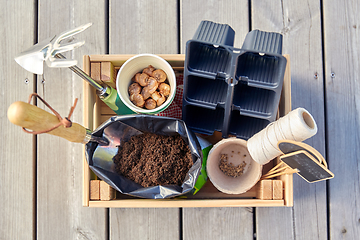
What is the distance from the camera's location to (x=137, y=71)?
2.09 feet

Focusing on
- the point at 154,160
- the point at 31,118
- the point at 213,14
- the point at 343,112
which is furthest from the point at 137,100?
the point at 343,112

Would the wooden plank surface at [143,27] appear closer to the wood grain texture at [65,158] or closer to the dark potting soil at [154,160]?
the wood grain texture at [65,158]

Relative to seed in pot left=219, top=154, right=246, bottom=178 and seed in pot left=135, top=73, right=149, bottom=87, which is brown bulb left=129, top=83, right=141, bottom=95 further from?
seed in pot left=219, top=154, right=246, bottom=178

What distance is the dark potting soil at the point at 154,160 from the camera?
58 centimetres

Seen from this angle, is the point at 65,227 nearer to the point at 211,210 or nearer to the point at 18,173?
the point at 18,173

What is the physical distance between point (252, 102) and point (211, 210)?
12.4 inches

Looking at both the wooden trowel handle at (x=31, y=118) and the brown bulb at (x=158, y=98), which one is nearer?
the wooden trowel handle at (x=31, y=118)

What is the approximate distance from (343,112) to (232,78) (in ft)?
1.34

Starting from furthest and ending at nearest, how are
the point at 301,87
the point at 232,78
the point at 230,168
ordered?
the point at 301,87, the point at 230,168, the point at 232,78

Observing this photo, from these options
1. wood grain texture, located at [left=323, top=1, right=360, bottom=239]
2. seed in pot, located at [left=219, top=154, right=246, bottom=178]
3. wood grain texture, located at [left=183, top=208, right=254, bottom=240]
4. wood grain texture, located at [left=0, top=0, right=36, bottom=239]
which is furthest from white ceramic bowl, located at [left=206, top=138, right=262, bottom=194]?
wood grain texture, located at [left=0, top=0, right=36, bottom=239]

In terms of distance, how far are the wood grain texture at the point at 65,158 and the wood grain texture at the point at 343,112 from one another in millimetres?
622

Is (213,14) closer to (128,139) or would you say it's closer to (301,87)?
(301,87)

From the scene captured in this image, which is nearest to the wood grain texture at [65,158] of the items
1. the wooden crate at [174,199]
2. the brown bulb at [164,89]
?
the wooden crate at [174,199]

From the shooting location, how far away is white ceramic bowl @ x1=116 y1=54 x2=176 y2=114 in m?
0.58
